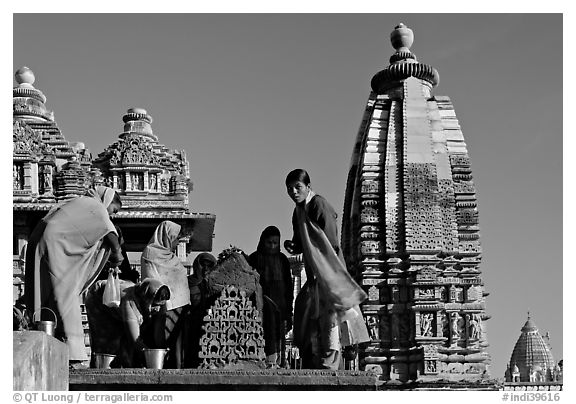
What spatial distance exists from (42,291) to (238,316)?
1.62m

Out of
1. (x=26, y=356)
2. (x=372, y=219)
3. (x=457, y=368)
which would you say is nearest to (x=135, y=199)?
(x=372, y=219)

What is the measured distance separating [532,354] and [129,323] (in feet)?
201

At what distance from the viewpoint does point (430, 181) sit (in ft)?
90.6

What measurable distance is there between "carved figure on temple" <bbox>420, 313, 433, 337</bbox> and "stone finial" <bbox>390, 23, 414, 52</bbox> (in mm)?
6589

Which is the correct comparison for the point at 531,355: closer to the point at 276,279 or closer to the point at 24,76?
the point at 24,76

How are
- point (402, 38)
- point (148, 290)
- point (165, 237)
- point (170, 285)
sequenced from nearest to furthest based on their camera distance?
point (148, 290) → point (170, 285) → point (165, 237) → point (402, 38)

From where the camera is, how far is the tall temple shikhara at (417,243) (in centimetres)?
2645

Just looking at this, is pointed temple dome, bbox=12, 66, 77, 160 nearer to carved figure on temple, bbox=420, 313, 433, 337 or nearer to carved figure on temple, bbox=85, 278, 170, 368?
carved figure on temple, bbox=420, 313, 433, 337

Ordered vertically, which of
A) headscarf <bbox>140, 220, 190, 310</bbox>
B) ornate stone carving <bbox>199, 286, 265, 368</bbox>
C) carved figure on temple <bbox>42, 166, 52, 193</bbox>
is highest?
carved figure on temple <bbox>42, 166, 52, 193</bbox>

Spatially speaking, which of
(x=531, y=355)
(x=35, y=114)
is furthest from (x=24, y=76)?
(x=531, y=355)

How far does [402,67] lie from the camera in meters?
29.1

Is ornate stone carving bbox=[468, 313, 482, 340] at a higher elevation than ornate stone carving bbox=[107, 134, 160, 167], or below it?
below

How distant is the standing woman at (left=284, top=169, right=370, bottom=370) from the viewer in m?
10.4

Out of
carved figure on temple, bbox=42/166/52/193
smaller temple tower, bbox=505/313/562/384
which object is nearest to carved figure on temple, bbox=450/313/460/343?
carved figure on temple, bbox=42/166/52/193
